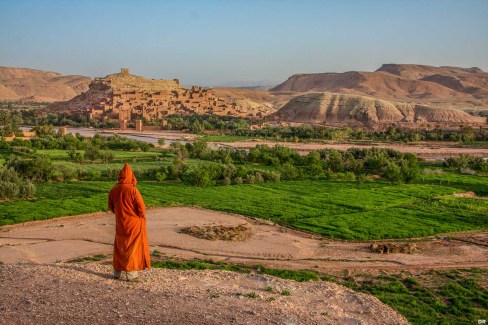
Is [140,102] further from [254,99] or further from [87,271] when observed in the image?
[87,271]

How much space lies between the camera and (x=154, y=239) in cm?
1819

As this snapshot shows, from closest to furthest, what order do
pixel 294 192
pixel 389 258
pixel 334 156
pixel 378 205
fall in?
1. pixel 389 258
2. pixel 378 205
3. pixel 294 192
4. pixel 334 156

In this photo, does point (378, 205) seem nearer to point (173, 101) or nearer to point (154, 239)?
point (154, 239)

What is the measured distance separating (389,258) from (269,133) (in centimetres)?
5362

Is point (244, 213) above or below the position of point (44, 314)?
below

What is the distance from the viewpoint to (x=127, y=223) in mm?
10008

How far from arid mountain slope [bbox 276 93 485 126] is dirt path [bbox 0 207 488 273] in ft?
212

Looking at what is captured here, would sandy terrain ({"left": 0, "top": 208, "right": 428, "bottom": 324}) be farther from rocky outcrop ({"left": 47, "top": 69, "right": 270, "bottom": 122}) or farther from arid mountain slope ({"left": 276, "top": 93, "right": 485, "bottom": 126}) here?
arid mountain slope ({"left": 276, "top": 93, "right": 485, "bottom": 126})

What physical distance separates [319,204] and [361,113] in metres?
64.5

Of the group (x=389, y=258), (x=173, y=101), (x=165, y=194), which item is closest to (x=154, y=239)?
(x=389, y=258)

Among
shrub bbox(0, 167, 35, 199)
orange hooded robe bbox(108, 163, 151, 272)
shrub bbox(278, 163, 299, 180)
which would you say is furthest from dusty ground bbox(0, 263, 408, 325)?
shrub bbox(278, 163, 299, 180)

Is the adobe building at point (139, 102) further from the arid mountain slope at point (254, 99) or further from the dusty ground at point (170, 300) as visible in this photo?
the dusty ground at point (170, 300)

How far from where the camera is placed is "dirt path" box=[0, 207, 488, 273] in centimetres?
1559

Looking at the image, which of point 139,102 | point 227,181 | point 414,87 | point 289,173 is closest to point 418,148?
point 289,173
